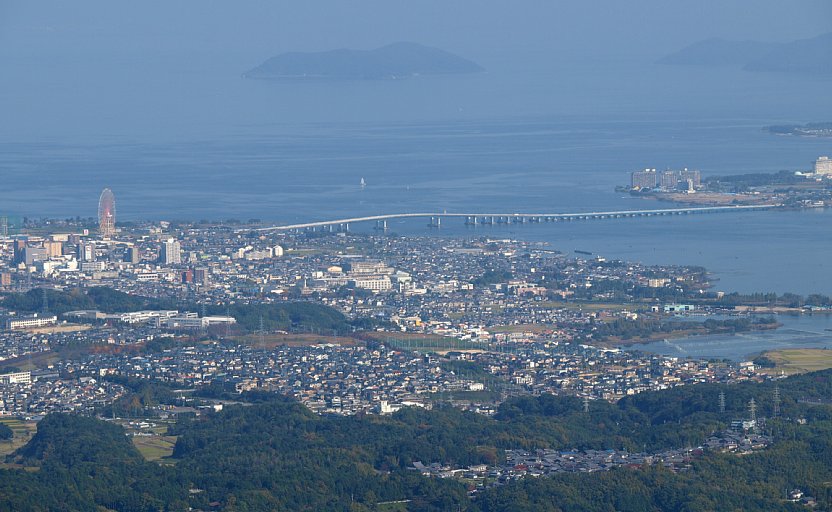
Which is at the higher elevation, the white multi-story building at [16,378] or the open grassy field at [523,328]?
the open grassy field at [523,328]

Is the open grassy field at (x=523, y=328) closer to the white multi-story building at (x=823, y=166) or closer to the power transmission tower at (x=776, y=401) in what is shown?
the power transmission tower at (x=776, y=401)

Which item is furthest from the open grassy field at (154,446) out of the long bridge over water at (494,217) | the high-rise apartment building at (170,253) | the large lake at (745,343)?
the long bridge over water at (494,217)

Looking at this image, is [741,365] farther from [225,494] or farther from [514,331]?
[225,494]

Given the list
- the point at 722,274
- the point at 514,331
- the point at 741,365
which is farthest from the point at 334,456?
the point at 722,274

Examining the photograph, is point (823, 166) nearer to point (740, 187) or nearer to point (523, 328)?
point (740, 187)

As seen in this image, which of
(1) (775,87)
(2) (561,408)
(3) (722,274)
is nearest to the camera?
(2) (561,408)

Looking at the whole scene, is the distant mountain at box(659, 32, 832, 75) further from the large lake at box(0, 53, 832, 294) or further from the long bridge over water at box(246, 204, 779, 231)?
the long bridge over water at box(246, 204, 779, 231)
